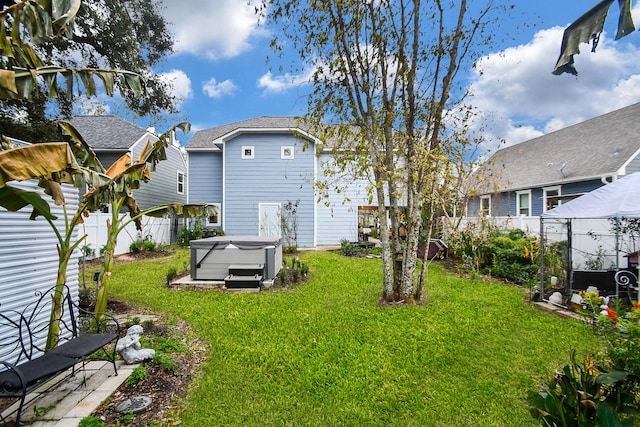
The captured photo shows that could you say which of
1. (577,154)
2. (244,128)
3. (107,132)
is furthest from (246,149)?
(577,154)

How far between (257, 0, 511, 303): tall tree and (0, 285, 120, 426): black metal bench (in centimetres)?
539

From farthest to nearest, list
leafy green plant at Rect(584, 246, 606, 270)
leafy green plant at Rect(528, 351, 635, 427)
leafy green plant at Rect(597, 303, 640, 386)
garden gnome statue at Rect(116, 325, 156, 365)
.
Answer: leafy green plant at Rect(584, 246, 606, 270)
garden gnome statue at Rect(116, 325, 156, 365)
leafy green plant at Rect(597, 303, 640, 386)
leafy green plant at Rect(528, 351, 635, 427)

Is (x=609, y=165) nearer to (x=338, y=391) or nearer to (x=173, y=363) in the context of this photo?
(x=338, y=391)

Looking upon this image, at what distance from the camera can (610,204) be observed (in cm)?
638

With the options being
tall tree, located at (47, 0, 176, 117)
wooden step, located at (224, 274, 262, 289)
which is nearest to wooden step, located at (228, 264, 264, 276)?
wooden step, located at (224, 274, 262, 289)

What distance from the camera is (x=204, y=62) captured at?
15.0 meters

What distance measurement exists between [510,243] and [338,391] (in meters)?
9.45

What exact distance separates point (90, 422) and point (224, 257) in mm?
6480

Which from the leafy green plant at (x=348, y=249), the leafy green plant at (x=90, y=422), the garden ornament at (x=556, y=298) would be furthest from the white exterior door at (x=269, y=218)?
the leafy green plant at (x=90, y=422)

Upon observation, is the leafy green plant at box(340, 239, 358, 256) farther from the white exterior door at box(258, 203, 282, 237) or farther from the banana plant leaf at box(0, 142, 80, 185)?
the banana plant leaf at box(0, 142, 80, 185)

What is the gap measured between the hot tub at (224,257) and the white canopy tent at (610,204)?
23.5ft

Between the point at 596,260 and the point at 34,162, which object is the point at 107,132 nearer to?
the point at 34,162

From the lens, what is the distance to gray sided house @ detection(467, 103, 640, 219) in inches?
496

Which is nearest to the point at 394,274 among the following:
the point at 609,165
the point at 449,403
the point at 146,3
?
the point at 449,403
